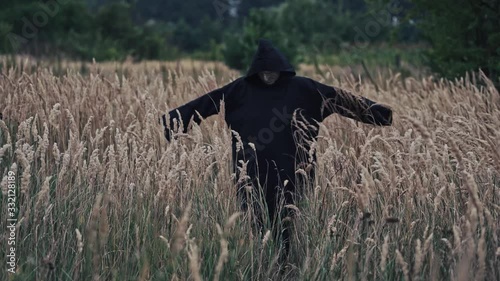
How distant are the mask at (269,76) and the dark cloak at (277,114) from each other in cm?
3

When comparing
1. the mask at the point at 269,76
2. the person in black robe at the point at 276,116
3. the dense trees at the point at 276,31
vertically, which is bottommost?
the person in black robe at the point at 276,116

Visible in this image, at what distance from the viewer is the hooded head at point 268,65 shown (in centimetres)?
394

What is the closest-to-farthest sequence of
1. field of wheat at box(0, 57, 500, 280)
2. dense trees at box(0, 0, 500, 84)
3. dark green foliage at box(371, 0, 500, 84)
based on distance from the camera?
field of wheat at box(0, 57, 500, 280) → dark green foliage at box(371, 0, 500, 84) → dense trees at box(0, 0, 500, 84)

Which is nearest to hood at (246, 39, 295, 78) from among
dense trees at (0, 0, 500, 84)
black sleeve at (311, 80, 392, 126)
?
black sleeve at (311, 80, 392, 126)

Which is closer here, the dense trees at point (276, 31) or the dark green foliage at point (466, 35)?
the dark green foliage at point (466, 35)

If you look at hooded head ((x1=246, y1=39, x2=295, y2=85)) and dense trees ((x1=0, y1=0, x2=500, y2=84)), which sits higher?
dense trees ((x1=0, y1=0, x2=500, y2=84))

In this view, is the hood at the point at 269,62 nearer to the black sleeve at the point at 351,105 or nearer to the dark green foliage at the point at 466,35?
the black sleeve at the point at 351,105

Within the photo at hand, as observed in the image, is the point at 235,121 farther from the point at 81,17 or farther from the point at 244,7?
the point at 244,7

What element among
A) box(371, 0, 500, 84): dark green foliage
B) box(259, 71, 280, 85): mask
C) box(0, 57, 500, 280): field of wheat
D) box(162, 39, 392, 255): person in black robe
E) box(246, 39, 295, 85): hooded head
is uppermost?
box(371, 0, 500, 84): dark green foliage

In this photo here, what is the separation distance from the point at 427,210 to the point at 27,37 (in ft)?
58.6

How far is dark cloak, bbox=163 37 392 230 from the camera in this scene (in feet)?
12.9

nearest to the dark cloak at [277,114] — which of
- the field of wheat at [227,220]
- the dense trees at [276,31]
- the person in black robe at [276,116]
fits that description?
the person in black robe at [276,116]

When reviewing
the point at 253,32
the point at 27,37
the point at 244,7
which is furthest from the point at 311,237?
the point at 244,7

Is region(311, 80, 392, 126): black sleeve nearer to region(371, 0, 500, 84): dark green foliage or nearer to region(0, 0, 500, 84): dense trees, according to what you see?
region(0, 0, 500, 84): dense trees
